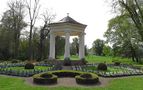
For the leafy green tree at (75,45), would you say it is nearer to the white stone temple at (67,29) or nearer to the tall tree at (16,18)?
the tall tree at (16,18)

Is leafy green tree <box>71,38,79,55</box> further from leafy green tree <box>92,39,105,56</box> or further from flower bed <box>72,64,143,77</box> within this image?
flower bed <box>72,64,143,77</box>

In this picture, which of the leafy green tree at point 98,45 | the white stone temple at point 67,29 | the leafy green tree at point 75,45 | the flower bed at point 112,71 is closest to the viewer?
the flower bed at point 112,71

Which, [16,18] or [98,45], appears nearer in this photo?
[16,18]

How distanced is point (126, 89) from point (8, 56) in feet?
133

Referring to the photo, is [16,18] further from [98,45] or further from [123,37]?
[98,45]

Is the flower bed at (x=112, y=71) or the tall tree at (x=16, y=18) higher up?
the tall tree at (x=16, y=18)

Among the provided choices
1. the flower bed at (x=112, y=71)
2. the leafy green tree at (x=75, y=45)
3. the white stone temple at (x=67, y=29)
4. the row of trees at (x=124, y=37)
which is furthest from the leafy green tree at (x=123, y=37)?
the leafy green tree at (x=75, y=45)

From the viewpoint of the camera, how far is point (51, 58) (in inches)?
1346

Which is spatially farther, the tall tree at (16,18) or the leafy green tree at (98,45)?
the leafy green tree at (98,45)

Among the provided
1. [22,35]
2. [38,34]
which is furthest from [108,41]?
[22,35]

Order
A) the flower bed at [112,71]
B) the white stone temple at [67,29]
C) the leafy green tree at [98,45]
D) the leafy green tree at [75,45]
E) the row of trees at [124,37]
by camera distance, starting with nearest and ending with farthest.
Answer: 1. the flower bed at [112,71]
2. the white stone temple at [67,29]
3. the row of trees at [124,37]
4. the leafy green tree at [75,45]
5. the leafy green tree at [98,45]

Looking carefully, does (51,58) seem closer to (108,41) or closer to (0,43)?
(0,43)

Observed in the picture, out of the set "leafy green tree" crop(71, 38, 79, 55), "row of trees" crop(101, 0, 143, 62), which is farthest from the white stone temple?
"leafy green tree" crop(71, 38, 79, 55)

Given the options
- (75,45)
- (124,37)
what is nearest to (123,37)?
(124,37)
